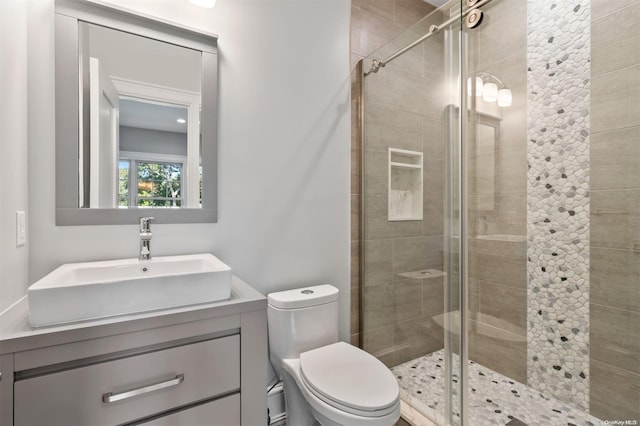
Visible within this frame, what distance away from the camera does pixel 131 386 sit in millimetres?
792

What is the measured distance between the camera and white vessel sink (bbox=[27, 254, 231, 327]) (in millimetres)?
751

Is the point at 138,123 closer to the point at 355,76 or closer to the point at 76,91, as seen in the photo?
the point at 76,91

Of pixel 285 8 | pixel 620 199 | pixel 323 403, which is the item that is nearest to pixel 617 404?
pixel 620 199

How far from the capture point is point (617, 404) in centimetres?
140

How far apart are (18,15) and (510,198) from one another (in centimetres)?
225

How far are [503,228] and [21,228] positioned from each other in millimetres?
2130

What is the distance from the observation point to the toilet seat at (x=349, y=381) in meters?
1.08

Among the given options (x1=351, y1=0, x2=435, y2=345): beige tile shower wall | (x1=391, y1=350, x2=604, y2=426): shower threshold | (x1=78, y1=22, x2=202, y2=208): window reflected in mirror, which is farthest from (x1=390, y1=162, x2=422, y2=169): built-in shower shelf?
(x1=78, y1=22, x2=202, y2=208): window reflected in mirror

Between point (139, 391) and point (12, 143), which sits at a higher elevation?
point (12, 143)

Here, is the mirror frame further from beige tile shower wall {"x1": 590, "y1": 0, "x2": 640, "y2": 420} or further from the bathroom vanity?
beige tile shower wall {"x1": 590, "y1": 0, "x2": 640, "y2": 420}

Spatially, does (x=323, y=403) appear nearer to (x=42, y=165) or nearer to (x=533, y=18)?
(x=42, y=165)

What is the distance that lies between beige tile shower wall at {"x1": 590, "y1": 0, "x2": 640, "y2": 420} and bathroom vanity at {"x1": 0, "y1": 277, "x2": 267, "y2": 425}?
1.62m

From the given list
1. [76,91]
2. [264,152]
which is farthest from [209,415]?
[76,91]

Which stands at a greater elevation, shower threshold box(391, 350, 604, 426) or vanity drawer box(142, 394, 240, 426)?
vanity drawer box(142, 394, 240, 426)
